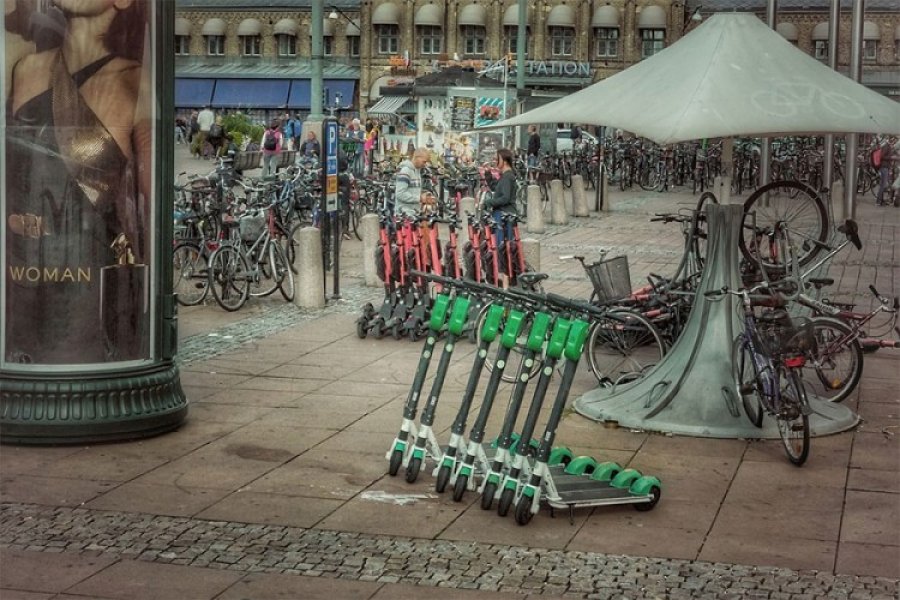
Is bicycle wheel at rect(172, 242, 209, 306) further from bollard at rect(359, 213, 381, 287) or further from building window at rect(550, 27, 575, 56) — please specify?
building window at rect(550, 27, 575, 56)

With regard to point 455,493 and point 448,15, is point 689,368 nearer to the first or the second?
point 455,493

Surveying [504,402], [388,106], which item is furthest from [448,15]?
[504,402]

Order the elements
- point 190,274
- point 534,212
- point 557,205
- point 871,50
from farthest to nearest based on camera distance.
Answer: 1. point 871,50
2. point 557,205
3. point 534,212
4. point 190,274

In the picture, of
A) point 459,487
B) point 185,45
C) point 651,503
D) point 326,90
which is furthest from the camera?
point 185,45

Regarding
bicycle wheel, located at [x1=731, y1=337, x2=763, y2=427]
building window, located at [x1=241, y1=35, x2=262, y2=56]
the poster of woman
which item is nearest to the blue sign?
the poster of woman

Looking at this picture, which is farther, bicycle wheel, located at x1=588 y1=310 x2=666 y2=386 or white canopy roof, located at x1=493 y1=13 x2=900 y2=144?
bicycle wheel, located at x1=588 y1=310 x2=666 y2=386

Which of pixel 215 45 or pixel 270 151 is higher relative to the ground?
pixel 215 45

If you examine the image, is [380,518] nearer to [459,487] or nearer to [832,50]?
[459,487]

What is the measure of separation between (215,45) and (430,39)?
511 inches

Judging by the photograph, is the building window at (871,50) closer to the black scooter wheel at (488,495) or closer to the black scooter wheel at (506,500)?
the black scooter wheel at (488,495)

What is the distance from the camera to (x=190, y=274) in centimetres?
1578

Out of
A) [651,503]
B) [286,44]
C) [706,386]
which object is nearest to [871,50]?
[286,44]

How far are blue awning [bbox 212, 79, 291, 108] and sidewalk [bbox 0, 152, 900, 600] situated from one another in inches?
2781

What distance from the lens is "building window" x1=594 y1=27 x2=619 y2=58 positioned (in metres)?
75.3
